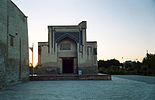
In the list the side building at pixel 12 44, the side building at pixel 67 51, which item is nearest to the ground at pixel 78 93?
the side building at pixel 12 44

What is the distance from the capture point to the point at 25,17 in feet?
58.3

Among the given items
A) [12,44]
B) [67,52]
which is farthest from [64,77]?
[12,44]

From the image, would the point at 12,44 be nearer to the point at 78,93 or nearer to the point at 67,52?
the point at 78,93

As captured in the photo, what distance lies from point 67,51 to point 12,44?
447 inches

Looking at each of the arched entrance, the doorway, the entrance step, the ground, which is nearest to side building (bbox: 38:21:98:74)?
the arched entrance

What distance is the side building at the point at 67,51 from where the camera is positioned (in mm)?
23781

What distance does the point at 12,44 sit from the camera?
13.9m

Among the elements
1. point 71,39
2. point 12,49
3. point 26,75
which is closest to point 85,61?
point 71,39

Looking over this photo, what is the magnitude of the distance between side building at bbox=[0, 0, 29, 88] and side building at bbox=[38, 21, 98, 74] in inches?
242

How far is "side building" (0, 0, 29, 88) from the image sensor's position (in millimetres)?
11180

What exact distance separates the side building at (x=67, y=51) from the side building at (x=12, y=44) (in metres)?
6.14

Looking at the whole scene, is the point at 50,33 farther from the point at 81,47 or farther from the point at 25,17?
the point at 25,17

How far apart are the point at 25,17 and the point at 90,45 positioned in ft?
34.5

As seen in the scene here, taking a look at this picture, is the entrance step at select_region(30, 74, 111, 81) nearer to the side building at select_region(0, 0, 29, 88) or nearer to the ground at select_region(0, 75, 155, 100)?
the side building at select_region(0, 0, 29, 88)
